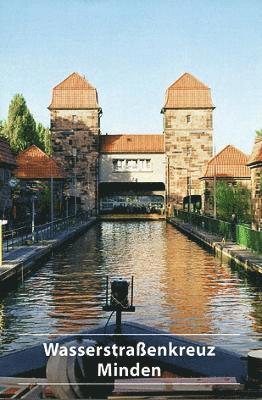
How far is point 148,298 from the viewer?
21281 millimetres

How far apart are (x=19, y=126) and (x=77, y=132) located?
13800 millimetres

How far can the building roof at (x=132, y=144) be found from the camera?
292 ft

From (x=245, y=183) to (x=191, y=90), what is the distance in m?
17.3

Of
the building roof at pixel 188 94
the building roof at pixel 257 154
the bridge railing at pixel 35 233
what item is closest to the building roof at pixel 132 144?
the building roof at pixel 188 94

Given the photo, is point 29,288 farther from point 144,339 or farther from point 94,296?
point 144,339

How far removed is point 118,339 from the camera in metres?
10.1

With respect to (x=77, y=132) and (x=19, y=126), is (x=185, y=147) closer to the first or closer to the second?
(x=77, y=132)

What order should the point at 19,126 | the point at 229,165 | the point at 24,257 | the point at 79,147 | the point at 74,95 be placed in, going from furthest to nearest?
the point at 19,126 < the point at 74,95 < the point at 79,147 < the point at 229,165 < the point at 24,257

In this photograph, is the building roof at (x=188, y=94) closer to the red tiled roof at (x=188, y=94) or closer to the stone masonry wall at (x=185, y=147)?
the red tiled roof at (x=188, y=94)

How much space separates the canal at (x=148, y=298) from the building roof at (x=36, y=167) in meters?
36.9

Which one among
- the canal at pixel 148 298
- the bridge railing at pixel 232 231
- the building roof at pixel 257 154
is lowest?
the canal at pixel 148 298

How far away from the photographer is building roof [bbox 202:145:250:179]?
77188 millimetres

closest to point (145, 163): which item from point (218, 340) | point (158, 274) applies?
point (158, 274)

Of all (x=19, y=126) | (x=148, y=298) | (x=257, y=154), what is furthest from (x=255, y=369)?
(x=19, y=126)
